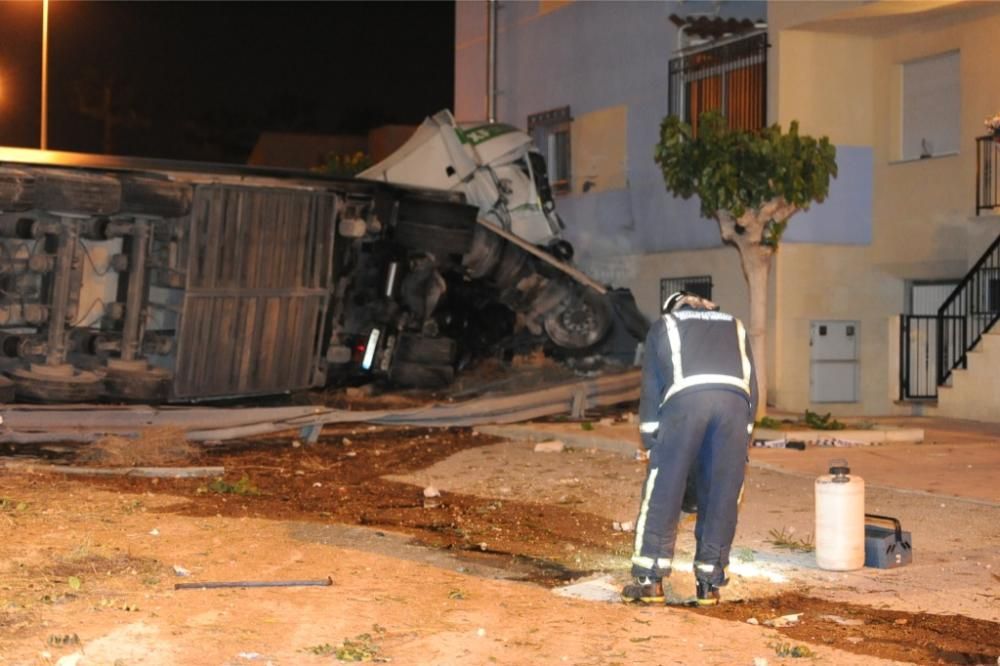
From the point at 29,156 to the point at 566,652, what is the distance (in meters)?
9.88

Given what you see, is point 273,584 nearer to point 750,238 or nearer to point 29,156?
point 29,156

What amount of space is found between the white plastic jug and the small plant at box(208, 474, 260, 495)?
15.7ft

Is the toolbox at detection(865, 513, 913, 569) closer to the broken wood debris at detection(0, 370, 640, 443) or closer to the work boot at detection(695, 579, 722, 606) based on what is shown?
the work boot at detection(695, 579, 722, 606)

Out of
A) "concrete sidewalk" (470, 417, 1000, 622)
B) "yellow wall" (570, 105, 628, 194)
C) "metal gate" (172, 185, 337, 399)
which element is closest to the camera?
"concrete sidewalk" (470, 417, 1000, 622)

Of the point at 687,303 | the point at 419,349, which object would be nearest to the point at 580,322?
the point at 419,349

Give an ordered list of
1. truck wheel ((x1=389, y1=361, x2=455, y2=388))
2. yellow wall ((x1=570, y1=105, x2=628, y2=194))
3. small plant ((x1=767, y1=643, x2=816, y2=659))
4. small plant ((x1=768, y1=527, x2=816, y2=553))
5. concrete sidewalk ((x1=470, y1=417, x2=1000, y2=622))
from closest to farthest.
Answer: small plant ((x1=767, y1=643, x2=816, y2=659)) → concrete sidewalk ((x1=470, y1=417, x2=1000, y2=622)) → small plant ((x1=768, y1=527, x2=816, y2=553)) → truck wheel ((x1=389, y1=361, x2=455, y2=388)) → yellow wall ((x1=570, y1=105, x2=628, y2=194))

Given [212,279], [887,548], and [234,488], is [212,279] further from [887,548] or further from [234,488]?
[887,548]

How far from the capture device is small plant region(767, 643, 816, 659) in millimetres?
6059

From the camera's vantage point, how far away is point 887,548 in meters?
8.05

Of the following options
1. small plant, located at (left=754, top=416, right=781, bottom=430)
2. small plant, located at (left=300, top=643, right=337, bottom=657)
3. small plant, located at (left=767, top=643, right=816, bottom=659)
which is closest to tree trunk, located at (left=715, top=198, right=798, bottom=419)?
small plant, located at (left=754, top=416, right=781, bottom=430)

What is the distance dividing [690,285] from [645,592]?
14.8 metres

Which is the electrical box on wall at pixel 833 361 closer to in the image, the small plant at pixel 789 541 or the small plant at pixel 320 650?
the small plant at pixel 789 541

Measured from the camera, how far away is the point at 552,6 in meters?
25.7

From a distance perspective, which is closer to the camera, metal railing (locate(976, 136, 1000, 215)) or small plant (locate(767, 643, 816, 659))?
small plant (locate(767, 643, 816, 659))
